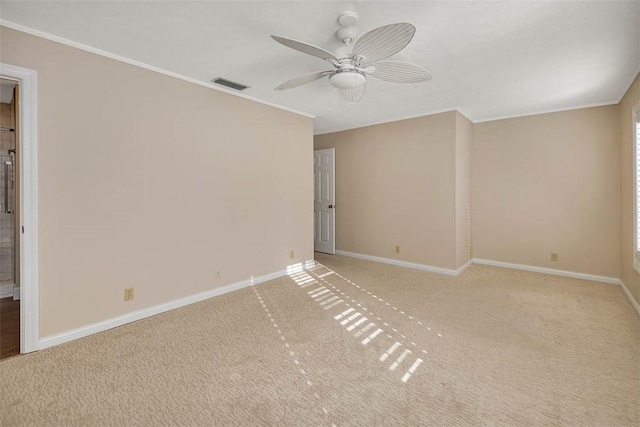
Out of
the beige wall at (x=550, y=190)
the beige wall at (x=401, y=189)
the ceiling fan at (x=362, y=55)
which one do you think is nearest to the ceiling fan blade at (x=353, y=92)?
the ceiling fan at (x=362, y=55)

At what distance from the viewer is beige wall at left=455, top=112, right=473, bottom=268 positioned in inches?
179

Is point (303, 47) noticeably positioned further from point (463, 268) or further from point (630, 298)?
point (630, 298)

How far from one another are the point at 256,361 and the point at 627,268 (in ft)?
14.0

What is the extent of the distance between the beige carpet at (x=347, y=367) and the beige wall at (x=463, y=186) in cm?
128

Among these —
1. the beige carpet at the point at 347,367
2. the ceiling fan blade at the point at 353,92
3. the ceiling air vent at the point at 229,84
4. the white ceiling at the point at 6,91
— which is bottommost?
the beige carpet at the point at 347,367

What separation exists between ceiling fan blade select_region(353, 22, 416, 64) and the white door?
3.75m

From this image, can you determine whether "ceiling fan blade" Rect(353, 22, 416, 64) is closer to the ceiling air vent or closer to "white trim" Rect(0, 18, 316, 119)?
the ceiling air vent

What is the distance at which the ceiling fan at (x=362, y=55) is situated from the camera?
5.99 ft

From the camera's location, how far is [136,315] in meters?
2.96

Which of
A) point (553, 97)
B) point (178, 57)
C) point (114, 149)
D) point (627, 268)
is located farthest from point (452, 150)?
point (114, 149)

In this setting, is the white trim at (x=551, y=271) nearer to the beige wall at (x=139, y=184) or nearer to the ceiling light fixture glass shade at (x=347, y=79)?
the beige wall at (x=139, y=184)

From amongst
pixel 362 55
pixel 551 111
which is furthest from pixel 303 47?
pixel 551 111

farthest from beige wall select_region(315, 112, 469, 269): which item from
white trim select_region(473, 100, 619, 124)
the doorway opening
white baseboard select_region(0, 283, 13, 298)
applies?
white baseboard select_region(0, 283, 13, 298)

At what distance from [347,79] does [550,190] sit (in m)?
3.77
